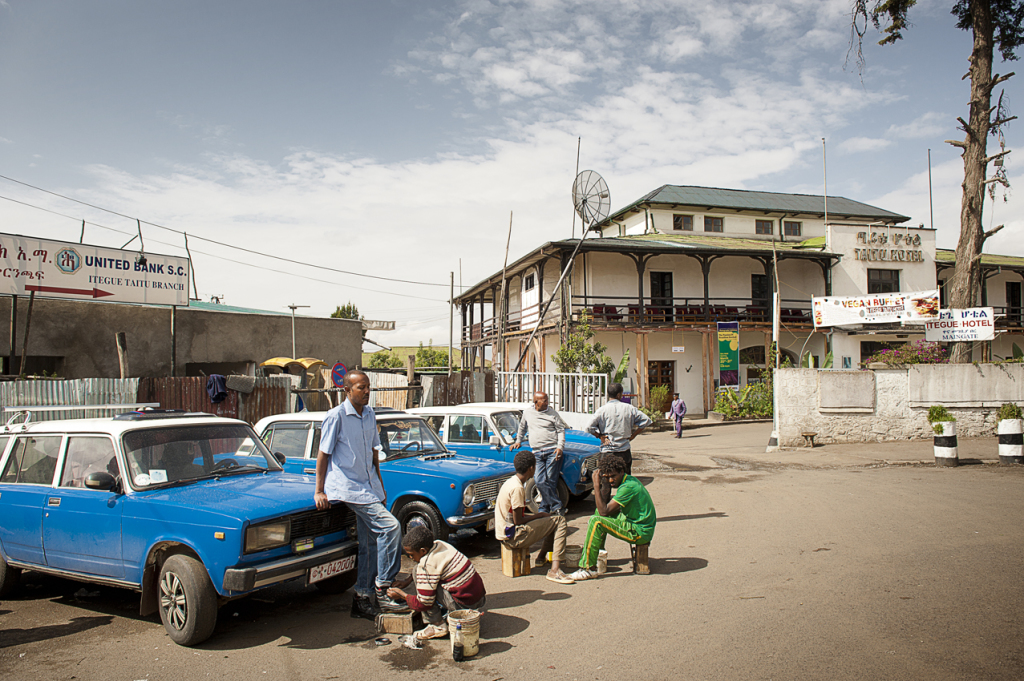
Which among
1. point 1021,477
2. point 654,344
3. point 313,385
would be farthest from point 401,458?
point 654,344

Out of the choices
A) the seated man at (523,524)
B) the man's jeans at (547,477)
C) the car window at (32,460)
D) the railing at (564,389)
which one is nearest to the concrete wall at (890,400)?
the railing at (564,389)

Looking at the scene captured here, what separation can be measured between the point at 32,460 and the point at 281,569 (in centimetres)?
289

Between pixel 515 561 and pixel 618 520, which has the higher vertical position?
pixel 618 520

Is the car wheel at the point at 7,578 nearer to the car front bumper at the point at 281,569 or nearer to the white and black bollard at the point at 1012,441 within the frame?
the car front bumper at the point at 281,569

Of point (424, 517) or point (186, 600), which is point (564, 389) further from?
point (186, 600)

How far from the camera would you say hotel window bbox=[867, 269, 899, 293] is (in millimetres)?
29422

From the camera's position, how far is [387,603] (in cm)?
489

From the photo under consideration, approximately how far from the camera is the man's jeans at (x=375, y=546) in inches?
195

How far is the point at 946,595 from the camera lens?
5.07m

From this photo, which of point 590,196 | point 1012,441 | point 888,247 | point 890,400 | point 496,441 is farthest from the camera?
point 888,247

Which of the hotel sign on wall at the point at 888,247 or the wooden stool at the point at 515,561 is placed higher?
the hotel sign on wall at the point at 888,247

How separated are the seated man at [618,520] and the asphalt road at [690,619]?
23cm

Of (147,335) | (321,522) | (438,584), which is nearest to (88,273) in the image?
(147,335)

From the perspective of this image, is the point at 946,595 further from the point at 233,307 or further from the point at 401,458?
the point at 233,307
